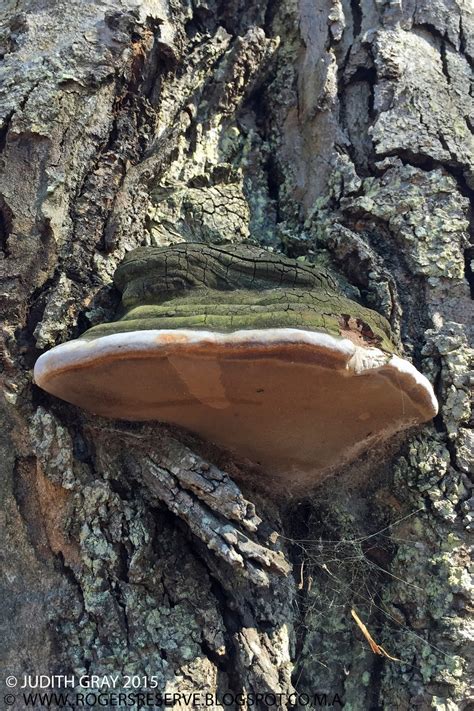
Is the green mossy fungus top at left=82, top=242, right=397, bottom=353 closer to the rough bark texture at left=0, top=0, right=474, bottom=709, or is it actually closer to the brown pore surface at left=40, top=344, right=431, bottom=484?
the brown pore surface at left=40, top=344, right=431, bottom=484

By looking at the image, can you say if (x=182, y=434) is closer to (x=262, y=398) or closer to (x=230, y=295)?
(x=262, y=398)

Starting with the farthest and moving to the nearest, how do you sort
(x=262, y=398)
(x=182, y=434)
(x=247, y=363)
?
(x=182, y=434) → (x=262, y=398) → (x=247, y=363)

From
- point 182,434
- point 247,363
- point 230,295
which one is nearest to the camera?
point 247,363

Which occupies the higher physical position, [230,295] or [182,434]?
[230,295]

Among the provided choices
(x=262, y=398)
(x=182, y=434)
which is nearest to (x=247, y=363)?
(x=262, y=398)

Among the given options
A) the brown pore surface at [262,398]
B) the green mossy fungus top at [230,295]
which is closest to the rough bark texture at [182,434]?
the brown pore surface at [262,398]

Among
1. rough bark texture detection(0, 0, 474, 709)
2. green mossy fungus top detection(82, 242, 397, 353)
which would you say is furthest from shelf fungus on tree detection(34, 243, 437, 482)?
rough bark texture detection(0, 0, 474, 709)

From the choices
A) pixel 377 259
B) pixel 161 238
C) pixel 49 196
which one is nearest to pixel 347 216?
pixel 377 259
